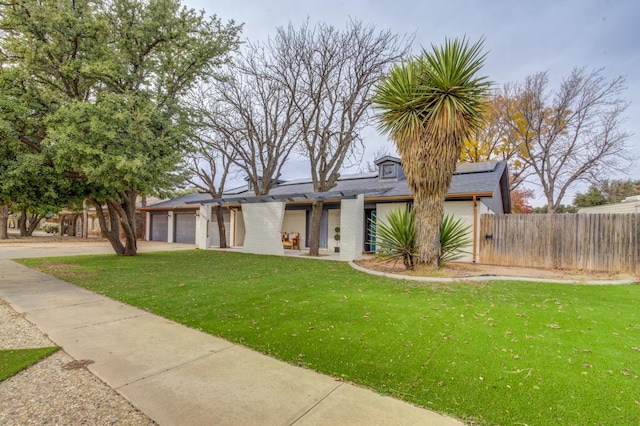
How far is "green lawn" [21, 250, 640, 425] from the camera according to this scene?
106 inches

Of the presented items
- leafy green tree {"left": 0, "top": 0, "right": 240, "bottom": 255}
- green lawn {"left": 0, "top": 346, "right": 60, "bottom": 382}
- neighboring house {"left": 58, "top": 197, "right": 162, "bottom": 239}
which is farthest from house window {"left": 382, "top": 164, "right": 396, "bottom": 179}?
neighboring house {"left": 58, "top": 197, "right": 162, "bottom": 239}

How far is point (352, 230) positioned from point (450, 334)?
27.6 feet

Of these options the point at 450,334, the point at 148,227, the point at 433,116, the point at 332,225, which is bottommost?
the point at 450,334

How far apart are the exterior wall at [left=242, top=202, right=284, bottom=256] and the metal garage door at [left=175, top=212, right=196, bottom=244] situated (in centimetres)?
875

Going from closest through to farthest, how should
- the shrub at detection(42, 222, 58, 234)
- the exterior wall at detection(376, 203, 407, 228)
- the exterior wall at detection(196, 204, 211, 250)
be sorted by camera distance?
Result: the exterior wall at detection(376, 203, 407, 228), the exterior wall at detection(196, 204, 211, 250), the shrub at detection(42, 222, 58, 234)

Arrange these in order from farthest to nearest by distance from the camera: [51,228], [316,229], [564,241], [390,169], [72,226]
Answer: [51,228], [72,226], [390,169], [316,229], [564,241]

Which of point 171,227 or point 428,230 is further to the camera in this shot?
point 171,227

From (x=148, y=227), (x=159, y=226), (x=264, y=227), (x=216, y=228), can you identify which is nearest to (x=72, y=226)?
(x=148, y=227)

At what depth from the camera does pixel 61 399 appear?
278 cm

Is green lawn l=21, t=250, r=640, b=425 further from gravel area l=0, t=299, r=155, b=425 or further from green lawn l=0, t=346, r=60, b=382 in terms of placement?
green lawn l=0, t=346, r=60, b=382

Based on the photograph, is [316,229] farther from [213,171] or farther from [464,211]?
[213,171]

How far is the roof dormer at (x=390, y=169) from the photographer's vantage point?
16.7 meters

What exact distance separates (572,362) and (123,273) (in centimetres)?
1025

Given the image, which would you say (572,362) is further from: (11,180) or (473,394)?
(11,180)
